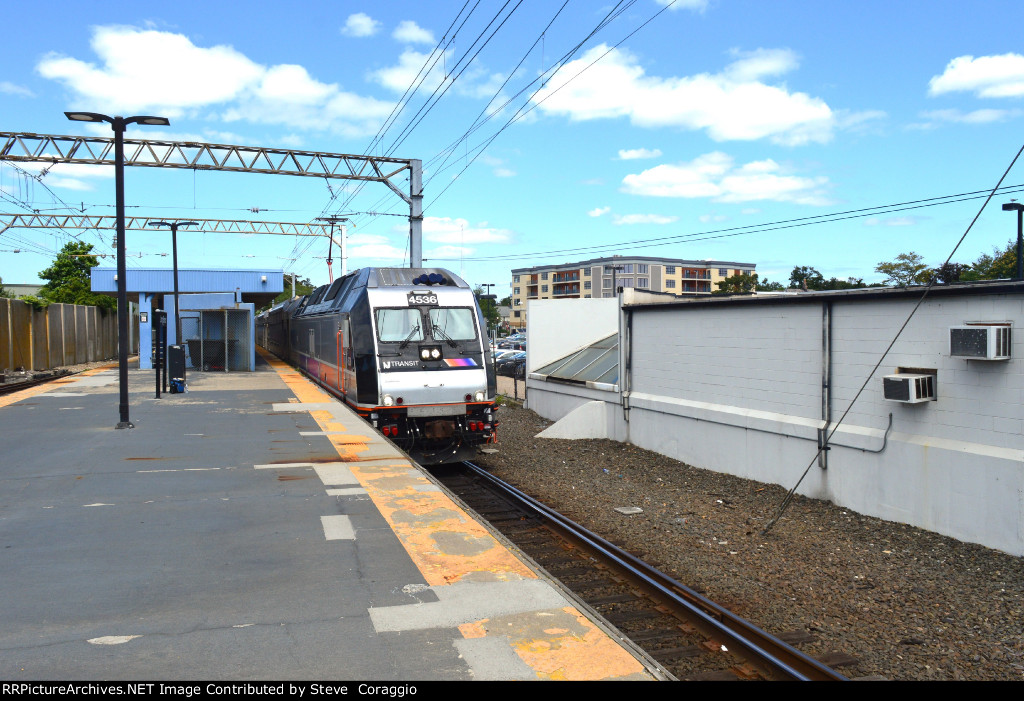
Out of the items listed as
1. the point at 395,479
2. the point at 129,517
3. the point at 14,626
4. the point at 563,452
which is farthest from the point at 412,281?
the point at 14,626

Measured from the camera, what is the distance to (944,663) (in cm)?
580

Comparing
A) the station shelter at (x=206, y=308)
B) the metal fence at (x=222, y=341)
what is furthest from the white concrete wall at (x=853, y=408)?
the station shelter at (x=206, y=308)

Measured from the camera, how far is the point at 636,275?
9819 cm

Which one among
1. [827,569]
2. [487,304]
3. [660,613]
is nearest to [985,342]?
[827,569]

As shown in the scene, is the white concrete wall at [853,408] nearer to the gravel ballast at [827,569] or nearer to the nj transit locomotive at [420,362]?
the gravel ballast at [827,569]

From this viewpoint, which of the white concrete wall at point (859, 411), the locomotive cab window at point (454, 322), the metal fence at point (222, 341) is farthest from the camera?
the metal fence at point (222, 341)

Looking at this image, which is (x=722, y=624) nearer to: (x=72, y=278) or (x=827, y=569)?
(x=827, y=569)

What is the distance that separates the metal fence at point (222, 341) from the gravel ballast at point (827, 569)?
54.5ft

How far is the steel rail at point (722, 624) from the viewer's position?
5.52m

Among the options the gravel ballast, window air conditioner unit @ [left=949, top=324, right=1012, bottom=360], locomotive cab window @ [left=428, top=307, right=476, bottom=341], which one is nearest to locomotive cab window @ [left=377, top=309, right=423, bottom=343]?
locomotive cab window @ [left=428, top=307, right=476, bottom=341]

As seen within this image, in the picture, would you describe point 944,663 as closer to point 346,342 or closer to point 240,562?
point 240,562

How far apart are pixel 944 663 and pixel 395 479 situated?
5.50m

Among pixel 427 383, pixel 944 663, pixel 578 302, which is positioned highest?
pixel 578 302

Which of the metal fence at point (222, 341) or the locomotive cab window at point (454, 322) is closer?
the locomotive cab window at point (454, 322)
